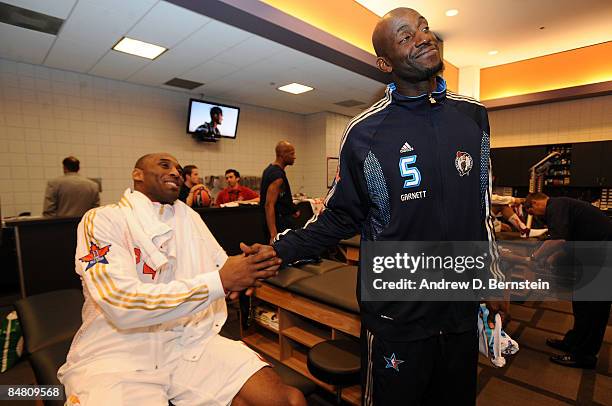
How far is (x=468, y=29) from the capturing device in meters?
5.44

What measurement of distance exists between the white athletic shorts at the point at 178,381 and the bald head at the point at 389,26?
143 cm

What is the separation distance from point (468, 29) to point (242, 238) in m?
5.06

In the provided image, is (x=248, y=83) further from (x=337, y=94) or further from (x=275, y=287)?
(x=275, y=287)

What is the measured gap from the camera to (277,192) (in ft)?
12.0

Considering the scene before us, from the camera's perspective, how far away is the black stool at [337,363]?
5.45 ft

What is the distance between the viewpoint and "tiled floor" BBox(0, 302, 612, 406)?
2.19 meters

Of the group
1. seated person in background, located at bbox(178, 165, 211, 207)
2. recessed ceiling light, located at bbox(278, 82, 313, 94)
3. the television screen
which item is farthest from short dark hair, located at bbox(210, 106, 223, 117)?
seated person in background, located at bbox(178, 165, 211, 207)

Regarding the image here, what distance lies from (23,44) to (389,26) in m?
5.02

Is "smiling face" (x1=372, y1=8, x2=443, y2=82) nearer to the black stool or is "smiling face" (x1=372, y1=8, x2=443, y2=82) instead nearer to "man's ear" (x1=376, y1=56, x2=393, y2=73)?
"man's ear" (x1=376, y1=56, x2=393, y2=73)

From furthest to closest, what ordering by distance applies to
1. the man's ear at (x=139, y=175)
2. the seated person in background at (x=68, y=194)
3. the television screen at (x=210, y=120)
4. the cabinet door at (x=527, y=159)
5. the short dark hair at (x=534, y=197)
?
the cabinet door at (x=527, y=159) → the television screen at (x=210, y=120) → the seated person in background at (x=68, y=194) → the short dark hair at (x=534, y=197) → the man's ear at (x=139, y=175)

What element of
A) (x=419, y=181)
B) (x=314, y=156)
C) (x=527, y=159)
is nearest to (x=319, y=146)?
(x=314, y=156)

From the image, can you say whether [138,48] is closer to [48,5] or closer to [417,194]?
[48,5]

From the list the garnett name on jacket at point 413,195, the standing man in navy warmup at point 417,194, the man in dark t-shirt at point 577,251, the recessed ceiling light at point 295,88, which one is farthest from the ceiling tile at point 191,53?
the man in dark t-shirt at point 577,251

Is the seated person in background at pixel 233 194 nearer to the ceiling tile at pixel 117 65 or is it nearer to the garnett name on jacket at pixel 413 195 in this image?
the ceiling tile at pixel 117 65
